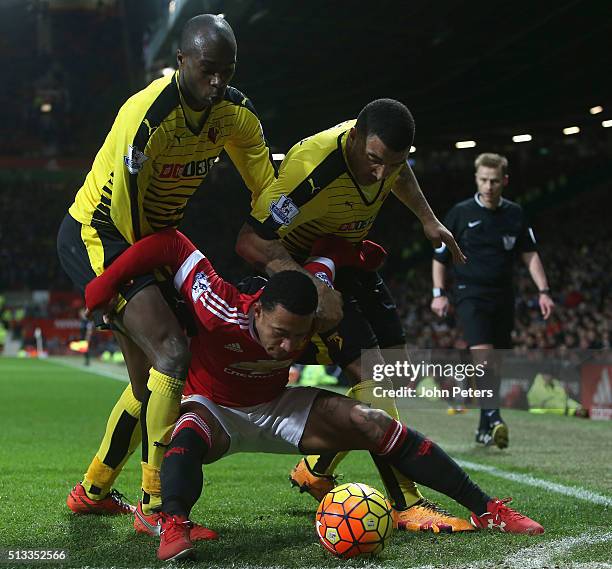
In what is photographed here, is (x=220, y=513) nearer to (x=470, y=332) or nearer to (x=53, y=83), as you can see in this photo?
(x=470, y=332)

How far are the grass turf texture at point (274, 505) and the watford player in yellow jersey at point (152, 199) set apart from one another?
0.33m

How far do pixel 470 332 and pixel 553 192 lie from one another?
22.3 meters

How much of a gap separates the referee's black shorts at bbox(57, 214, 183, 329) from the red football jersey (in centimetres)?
12

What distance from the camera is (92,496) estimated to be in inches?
163

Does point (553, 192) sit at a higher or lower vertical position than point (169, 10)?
lower

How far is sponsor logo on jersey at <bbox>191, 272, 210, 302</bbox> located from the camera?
3629 mm

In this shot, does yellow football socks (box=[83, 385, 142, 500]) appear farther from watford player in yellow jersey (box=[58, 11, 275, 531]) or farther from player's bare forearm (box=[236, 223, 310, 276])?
player's bare forearm (box=[236, 223, 310, 276])

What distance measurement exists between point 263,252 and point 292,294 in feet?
2.26

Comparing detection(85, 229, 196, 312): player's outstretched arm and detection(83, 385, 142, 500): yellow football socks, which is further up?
detection(85, 229, 196, 312): player's outstretched arm

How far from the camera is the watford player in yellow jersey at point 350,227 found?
3.79m

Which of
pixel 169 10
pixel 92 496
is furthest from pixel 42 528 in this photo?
pixel 169 10

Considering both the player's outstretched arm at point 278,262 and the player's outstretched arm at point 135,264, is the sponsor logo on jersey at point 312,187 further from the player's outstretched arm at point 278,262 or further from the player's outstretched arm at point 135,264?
the player's outstretched arm at point 135,264

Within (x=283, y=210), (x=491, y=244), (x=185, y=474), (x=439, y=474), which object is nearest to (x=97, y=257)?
(x=283, y=210)

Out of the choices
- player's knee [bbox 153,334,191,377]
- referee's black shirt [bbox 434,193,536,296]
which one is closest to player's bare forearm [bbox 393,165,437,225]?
player's knee [bbox 153,334,191,377]
